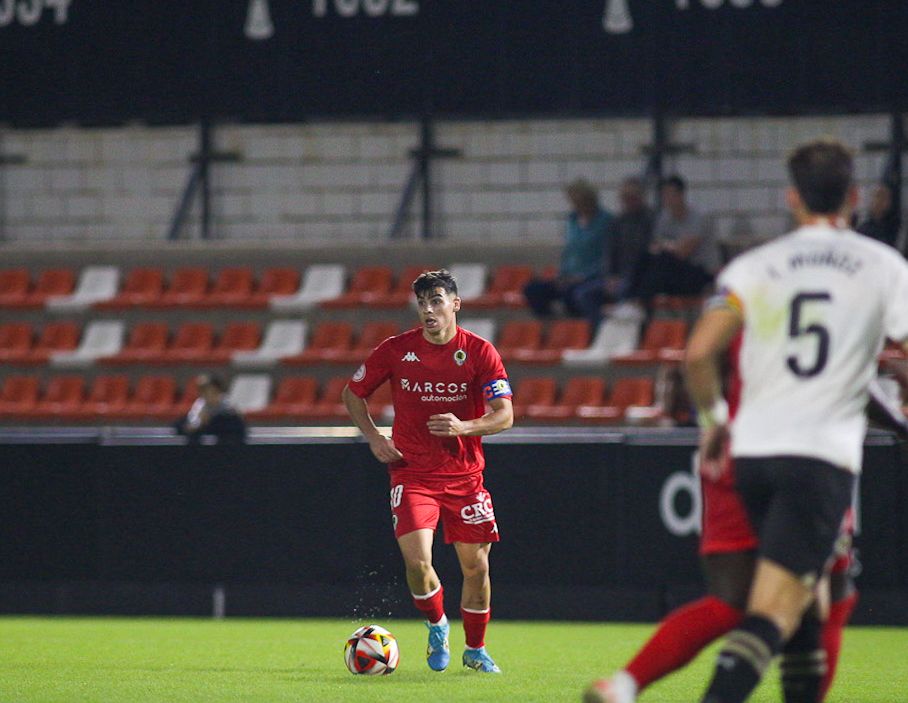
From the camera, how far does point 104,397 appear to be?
18.4 meters

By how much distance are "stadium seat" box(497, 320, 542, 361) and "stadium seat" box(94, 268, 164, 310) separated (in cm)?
405

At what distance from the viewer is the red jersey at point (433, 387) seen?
28.1 ft

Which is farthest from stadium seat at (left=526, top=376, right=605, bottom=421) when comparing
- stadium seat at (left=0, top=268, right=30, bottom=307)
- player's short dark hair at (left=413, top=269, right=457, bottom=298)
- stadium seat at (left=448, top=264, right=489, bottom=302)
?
player's short dark hair at (left=413, top=269, right=457, bottom=298)

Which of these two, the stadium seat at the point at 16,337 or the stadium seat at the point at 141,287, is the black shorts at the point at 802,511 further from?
the stadium seat at the point at 16,337

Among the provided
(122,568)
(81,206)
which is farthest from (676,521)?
(81,206)

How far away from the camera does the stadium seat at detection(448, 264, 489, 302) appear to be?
58.4 ft

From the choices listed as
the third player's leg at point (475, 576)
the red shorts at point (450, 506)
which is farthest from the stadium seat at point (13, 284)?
the third player's leg at point (475, 576)

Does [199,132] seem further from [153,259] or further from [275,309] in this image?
[275,309]

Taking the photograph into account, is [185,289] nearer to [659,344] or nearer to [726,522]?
[659,344]

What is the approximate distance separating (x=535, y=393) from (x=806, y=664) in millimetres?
11633

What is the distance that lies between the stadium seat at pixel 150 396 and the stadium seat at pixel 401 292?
7.46 ft

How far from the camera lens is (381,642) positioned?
8617 mm

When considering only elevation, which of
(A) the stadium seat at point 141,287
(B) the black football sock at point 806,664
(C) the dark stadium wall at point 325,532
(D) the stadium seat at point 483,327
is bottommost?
(C) the dark stadium wall at point 325,532

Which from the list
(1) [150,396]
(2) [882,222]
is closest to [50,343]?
(1) [150,396]
